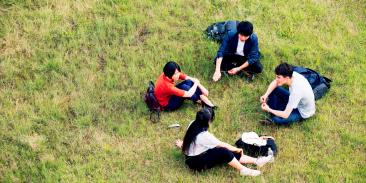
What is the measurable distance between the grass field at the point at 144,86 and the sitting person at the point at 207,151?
20 cm

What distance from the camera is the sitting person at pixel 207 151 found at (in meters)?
9.63

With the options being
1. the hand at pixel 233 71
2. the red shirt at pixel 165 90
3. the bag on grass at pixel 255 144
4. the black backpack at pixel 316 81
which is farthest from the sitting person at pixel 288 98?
the red shirt at pixel 165 90

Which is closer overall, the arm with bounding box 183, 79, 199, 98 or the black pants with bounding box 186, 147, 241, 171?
the black pants with bounding box 186, 147, 241, 171

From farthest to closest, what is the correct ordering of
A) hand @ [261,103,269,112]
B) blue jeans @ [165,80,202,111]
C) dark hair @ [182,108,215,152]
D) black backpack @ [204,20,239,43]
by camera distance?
black backpack @ [204,20,239,43] < blue jeans @ [165,80,202,111] < hand @ [261,103,269,112] < dark hair @ [182,108,215,152]

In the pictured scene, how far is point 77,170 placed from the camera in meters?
10.2

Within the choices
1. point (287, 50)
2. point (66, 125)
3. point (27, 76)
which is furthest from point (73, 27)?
point (287, 50)

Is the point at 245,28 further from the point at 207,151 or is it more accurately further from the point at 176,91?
the point at 207,151

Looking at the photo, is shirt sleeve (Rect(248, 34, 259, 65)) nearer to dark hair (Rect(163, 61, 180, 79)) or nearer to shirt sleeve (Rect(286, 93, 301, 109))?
shirt sleeve (Rect(286, 93, 301, 109))

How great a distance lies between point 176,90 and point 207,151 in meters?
1.72

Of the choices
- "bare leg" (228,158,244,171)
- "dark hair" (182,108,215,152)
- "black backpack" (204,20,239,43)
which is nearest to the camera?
"dark hair" (182,108,215,152)

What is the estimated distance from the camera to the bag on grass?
1050 centimetres

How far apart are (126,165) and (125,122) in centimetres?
122

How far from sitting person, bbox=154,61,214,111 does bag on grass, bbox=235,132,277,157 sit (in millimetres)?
1269

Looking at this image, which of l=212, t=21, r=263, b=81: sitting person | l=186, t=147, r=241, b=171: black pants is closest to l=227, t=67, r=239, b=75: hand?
l=212, t=21, r=263, b=81: sitting person
